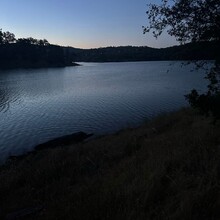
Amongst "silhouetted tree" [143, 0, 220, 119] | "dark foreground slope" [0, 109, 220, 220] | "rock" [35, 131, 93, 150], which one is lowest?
"rock" [35, 131, 93, 150]

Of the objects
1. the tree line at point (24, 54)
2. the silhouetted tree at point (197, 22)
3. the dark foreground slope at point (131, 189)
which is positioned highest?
the silhouetted tree at point (197, 22)

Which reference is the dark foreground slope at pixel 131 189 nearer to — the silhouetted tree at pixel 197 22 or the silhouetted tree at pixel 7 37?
the silhouetted tree at pixel 197 22

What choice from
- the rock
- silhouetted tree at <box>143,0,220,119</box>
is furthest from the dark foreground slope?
the rock

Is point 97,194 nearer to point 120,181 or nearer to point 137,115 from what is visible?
point 120,181

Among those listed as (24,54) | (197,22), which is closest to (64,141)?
(197,22)

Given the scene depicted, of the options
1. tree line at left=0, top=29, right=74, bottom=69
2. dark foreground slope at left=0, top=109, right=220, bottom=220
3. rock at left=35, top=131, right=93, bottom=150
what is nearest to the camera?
dark foreground slope at left=0, top=109, right=220, bottom=220

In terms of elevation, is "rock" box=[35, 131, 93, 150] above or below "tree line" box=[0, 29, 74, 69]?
above

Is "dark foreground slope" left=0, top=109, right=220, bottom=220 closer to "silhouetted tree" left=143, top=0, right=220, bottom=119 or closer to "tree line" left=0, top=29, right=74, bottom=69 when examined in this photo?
"silhouetted tree" left=143, top=0, right=220, bottom=119

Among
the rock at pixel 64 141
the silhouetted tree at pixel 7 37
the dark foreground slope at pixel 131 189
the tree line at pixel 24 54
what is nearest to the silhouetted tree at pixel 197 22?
the dark foreground slope at pixel 131 189

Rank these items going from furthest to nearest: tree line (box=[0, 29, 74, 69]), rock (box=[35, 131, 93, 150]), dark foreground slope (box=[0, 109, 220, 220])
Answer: tree line (box=[0, 29, 74, 69])
rock (box=[35, 131, 93, 150])
dark foreground slope (box=[0, 109, 220, 220])

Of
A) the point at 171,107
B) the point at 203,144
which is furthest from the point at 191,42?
the point at 171,107

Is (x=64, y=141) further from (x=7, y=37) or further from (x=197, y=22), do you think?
(x=7, y=37)

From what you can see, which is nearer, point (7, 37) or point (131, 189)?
point (131, 189)

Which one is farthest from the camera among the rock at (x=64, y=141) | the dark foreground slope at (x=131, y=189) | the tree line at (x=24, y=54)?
the tree line at (x=24, y=54)
